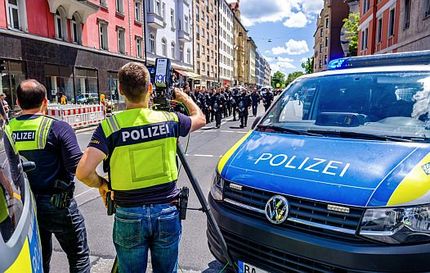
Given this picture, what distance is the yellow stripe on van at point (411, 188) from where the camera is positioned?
192cm

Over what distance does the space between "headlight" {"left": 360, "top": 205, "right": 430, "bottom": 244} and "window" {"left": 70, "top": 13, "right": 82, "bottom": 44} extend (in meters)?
20.5

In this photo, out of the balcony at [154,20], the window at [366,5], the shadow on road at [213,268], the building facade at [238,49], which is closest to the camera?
the shadow on road at [213,268]

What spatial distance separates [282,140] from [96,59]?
2083 centimetres

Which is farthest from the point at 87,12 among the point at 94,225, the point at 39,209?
the point at 39,209

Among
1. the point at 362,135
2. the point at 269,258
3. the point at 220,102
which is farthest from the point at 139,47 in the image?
the point at 269,258

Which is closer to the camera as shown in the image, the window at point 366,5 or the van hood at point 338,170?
the van hood at point 338,170

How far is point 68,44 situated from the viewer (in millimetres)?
18531

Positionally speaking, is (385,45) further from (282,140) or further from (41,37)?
(282,140)

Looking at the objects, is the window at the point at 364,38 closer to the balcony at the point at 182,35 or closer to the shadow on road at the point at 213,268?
the balcony at the point at 182,35


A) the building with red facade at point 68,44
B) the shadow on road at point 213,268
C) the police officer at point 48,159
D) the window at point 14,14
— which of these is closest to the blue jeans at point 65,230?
A: the police officer at point 48,159

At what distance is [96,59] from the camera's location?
21.4m

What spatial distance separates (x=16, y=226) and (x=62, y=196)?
1072 mm

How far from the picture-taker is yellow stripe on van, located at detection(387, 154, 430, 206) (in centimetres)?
192

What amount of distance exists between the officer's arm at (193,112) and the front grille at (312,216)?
0.57 m
